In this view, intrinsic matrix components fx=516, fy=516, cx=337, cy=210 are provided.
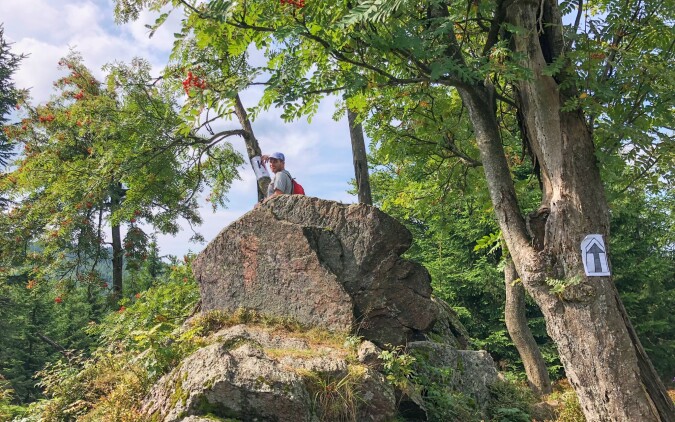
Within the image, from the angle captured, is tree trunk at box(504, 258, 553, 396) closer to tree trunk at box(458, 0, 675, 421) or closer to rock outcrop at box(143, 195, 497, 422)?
rock outcrop at box(143, 195, 497, 422)

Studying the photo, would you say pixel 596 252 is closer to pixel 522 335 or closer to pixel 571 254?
pixel 571 254

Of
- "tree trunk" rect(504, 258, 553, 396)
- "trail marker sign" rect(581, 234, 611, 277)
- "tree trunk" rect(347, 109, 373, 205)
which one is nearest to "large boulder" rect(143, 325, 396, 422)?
"trail marker sign" rect(581, 234, 611, 277)

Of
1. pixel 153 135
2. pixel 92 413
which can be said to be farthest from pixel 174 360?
pixel 153 135

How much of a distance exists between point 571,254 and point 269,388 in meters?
3.16

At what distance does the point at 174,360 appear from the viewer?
527 cm

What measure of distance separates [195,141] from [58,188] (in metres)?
3.11

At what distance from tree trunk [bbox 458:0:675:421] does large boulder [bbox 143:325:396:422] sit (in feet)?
6.08

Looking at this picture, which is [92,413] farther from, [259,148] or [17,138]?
[17,138]

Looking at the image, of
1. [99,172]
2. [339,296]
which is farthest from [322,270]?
[99,172]

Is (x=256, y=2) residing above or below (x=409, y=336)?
above

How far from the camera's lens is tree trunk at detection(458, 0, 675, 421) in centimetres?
483

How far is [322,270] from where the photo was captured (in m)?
6.23

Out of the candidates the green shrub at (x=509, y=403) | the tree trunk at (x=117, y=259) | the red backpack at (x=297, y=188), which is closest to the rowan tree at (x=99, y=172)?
the tree trunk at (x=117, y=259)

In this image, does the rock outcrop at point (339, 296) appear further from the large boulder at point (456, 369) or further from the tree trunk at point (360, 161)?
the tree trunk at point (360, 161)
